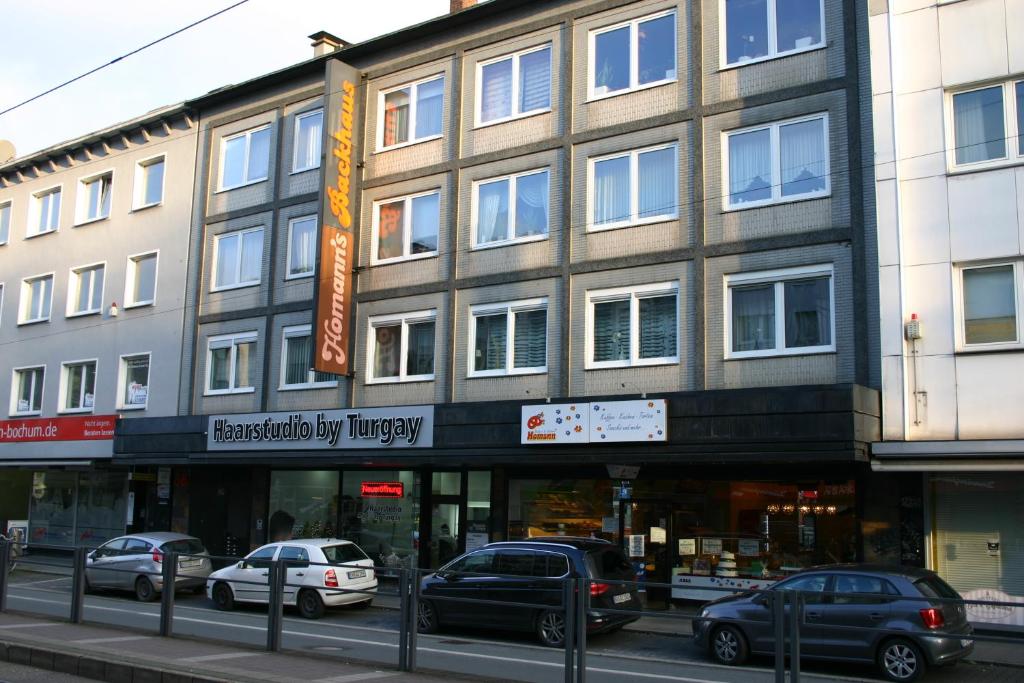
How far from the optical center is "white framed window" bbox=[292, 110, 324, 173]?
25609 mm

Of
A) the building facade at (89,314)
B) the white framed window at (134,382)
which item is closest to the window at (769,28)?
the building facade at (89,314)

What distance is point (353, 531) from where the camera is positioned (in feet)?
79.7

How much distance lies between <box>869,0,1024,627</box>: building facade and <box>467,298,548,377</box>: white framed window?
7.16m

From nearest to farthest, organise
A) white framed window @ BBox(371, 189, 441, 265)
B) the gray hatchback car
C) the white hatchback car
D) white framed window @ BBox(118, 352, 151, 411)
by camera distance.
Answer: the gray hatchback car < the white hatchback car < white framed window @ BBox(371, 189, 441, 265) < white framed window @ BBox(118, 352, 151, 411)

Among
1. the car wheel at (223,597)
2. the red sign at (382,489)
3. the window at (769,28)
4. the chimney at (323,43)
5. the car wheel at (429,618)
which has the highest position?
the chimney at (323,43)

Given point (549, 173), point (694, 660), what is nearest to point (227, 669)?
point (694, 660)

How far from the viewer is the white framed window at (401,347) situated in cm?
2269

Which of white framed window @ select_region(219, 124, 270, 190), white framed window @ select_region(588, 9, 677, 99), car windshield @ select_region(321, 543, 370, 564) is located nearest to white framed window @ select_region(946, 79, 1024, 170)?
white framed window @ select_region(588, 9, 677, 99)

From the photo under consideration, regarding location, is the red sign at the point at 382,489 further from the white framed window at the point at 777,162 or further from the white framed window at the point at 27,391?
the white framed window at the point at 27,391

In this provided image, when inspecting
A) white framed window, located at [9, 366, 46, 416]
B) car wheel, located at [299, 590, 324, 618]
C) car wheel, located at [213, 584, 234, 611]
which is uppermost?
white framed window, located at [9, 366, 46, 416]

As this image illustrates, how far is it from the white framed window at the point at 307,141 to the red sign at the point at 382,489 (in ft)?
27.5

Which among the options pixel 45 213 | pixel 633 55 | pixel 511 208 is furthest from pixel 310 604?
pixel 45 213

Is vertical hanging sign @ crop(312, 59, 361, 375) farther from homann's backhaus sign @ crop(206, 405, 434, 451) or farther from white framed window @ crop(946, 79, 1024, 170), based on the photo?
white framed window @ crop(946, 79, 1024, 170)

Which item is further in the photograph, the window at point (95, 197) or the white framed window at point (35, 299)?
the white framed window at point (35, 299)
